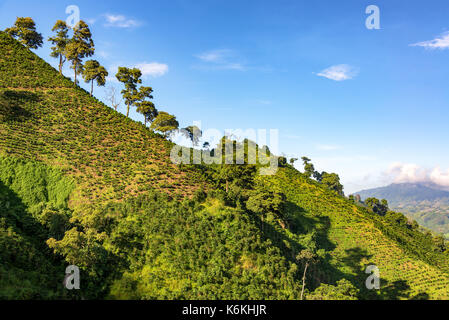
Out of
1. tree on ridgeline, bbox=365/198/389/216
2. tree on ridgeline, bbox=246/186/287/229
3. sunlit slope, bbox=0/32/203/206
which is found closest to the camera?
sunlit slope, bbox=0/32/203/206

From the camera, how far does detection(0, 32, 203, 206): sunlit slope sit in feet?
142

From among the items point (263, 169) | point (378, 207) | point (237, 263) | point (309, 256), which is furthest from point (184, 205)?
point (378, 207)

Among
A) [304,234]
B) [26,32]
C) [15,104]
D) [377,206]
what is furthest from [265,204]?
[377,206]

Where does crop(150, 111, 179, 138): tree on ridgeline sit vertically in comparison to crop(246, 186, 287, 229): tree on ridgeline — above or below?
above

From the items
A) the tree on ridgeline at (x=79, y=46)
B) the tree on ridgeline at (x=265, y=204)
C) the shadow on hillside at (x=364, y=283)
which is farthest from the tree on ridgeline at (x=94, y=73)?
the shadow on hillside at (x=364, y=283)

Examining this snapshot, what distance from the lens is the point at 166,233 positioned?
33344 mm

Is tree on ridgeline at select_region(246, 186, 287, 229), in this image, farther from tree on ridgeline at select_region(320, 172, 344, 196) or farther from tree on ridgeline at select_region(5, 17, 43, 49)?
tree on ridgeline at select_region(320, 172, 344, 196)

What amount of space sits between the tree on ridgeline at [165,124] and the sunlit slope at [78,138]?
8.41ft

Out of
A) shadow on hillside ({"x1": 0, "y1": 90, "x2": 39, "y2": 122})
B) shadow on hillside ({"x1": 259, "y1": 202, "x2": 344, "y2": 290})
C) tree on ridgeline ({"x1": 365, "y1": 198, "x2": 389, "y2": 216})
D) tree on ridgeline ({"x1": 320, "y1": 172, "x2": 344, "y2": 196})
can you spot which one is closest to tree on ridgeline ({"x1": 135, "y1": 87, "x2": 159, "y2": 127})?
shadow on hillside ({"x1": 0, "y1": 90, "x2": 39, "y2": 122})

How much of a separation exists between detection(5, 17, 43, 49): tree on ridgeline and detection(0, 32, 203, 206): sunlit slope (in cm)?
354

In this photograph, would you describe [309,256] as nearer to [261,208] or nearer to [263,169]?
[261,208]

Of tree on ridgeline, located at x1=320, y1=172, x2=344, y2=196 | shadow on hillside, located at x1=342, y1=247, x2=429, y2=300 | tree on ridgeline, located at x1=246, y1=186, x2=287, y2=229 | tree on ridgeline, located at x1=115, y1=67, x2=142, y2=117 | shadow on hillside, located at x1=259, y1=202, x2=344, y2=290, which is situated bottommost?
shadow on hillside, located at x1=342, y1=247, x2=429, y2=300

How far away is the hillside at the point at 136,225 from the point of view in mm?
26500

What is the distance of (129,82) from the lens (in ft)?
237
